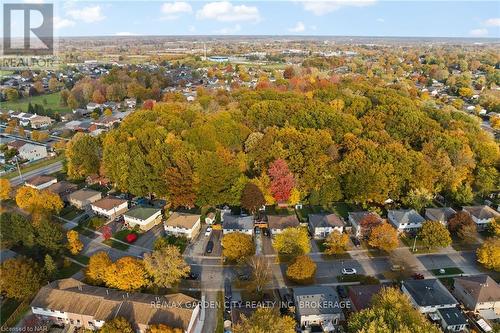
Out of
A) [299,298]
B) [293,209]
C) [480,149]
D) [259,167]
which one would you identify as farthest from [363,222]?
[480,149]

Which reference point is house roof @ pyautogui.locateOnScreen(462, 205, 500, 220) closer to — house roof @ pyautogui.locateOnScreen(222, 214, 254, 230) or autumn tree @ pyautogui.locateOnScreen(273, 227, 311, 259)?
autumn tree @ pyautogui.locateOnScreen(273, 227, 311, 259)

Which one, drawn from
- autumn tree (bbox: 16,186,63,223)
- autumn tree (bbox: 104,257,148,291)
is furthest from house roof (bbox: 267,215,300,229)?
autumn tree (bbox: 16,186,63,223)

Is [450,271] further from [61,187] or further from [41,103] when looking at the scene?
[41,103]

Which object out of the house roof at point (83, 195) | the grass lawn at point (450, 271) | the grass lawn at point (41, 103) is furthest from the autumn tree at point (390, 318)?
the grass lawn at point (41, 103)

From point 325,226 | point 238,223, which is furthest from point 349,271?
point 238,223

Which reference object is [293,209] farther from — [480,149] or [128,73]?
[128,73]

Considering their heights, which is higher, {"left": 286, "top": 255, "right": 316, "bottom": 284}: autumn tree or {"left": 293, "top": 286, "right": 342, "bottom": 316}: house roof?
{"left": 286, "top": 255, "right": 316, "bottom": 284}: autumn tree
